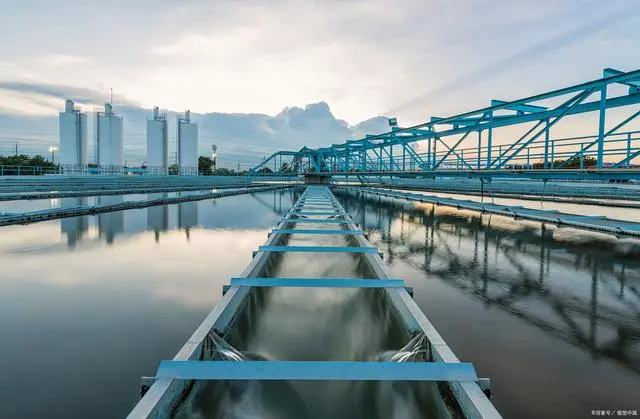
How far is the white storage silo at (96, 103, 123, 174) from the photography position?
133ft

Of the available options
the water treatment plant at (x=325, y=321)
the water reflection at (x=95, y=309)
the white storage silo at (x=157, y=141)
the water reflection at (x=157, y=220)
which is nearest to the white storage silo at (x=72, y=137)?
the white storage silo at (x=157, y=141)

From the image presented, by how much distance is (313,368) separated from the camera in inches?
Result: 83.1

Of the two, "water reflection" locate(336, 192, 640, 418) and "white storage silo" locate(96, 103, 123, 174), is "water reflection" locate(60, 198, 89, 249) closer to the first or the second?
"water reflection" locate(336, 192, 640, 418)

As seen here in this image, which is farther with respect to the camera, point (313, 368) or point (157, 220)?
point (157, 220)

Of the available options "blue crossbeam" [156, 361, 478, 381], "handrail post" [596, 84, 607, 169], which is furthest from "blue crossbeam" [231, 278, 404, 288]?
"handrail post" [596, 84, 607, 169]

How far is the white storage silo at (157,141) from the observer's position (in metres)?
43.3

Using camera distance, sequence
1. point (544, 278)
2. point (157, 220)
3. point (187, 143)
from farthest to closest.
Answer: point (187, 143)
point (157, 220)
point (544, 278)

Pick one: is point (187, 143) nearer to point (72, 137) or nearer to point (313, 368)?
point (72, 137)

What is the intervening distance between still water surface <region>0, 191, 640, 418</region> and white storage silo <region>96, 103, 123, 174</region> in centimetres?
3750

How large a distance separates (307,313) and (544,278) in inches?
141

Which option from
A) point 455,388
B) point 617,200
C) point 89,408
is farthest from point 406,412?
point 617,200

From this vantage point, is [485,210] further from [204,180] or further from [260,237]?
[204,180]

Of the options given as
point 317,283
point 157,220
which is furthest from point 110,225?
point 317,283

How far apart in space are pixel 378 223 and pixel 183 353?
388 inches
